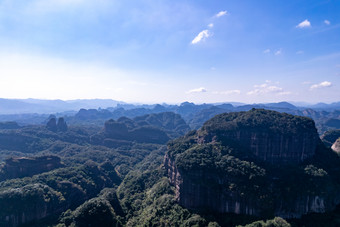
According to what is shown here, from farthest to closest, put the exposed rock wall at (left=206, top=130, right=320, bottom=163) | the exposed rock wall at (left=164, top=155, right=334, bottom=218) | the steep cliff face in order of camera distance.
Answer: the exposed rock wall at (left=206, top=130, right=320, bottom=163) → the steep cliff face → the exposed rock wall at (left=164, top=155, right=334, bottom=218)

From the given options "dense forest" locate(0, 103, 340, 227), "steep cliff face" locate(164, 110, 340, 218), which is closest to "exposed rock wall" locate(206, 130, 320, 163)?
"steep cliff face" locate(164, 110, 340, 218)

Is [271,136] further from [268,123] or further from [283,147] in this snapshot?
[268,123]

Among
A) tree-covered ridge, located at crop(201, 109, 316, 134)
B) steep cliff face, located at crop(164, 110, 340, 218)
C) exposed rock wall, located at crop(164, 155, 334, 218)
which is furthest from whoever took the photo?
tree-covered ridge, located at crop(201, 109, 316, 134)

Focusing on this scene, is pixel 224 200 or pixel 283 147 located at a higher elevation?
pixel 283 147

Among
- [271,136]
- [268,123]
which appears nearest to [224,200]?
[271,136]

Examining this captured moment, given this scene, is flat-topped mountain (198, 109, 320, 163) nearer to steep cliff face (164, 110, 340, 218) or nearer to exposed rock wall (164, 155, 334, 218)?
steep cliff face (164, 110, 340, 218)

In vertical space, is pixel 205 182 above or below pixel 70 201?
above

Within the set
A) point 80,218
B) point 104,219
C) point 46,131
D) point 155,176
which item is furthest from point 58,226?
point 46,131

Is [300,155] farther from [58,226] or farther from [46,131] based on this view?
[46,131]
